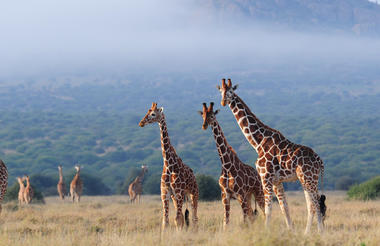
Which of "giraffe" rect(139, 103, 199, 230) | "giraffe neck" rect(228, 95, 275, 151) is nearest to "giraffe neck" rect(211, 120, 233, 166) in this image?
"giraffe neck" rect(228, 95, 275, 151)

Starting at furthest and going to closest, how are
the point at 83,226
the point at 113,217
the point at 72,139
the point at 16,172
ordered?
the point at 72,139, the point at 16,172, the point at 113,217, the point at 83,226

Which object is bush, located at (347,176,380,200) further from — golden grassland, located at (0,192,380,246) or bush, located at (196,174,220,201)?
golden grassland, located at (0,192,380,246)

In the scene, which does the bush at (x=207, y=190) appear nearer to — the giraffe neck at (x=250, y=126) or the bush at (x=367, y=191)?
the bush at (x=367, y=191)

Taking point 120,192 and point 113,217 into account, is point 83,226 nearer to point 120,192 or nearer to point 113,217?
point 113,217

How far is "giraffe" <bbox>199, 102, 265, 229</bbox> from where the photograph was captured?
13.7 metres

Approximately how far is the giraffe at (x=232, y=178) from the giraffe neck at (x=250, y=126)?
1.73 feet

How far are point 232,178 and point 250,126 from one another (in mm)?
1186

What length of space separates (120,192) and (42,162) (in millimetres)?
85380

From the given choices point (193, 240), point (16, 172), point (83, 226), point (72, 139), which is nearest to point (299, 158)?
point (193, 240)

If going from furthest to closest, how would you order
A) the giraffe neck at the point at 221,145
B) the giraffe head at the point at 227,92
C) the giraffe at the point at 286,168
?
the giraffe neck at the point at 221,145 < the giraffe head at the point at 227,92 < the giraffe at the point at 286,168

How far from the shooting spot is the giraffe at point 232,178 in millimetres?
13711

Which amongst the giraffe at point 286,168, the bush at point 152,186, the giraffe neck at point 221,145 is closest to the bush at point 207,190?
the giraffe neck at point 221,145

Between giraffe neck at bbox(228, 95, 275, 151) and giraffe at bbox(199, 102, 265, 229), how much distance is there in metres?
0.53

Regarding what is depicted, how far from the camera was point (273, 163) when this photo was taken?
43.5 ft
